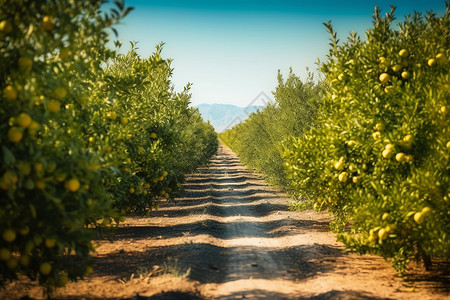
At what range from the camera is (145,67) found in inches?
358

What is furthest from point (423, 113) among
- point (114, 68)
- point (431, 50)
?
point (114, 68)

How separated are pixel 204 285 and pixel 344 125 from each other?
159 inches

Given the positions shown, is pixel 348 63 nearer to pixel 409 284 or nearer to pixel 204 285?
pixel 409 284

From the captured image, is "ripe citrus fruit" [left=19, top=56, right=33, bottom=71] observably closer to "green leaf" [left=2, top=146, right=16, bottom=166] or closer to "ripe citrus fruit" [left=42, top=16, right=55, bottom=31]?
"ripe citrus fruit" [left=42, top=16, right=55, bottom=31]

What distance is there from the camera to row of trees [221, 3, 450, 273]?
17.2 feet

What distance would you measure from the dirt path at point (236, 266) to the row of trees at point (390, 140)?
2.39 feet

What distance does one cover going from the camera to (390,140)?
225 inches

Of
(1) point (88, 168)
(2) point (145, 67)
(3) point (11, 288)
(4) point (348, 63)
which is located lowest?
(3) point (11, 288)

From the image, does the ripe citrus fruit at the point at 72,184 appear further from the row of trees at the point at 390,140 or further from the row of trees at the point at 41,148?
the row of trees at the point at 390,140

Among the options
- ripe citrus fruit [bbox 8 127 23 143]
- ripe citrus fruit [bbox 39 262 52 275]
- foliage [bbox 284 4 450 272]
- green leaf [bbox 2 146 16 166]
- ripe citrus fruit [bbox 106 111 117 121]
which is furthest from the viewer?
ripe citrus fruit [bbox 106 111 117 121]

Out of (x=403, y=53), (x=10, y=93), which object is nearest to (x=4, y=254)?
(x=10, y=93)

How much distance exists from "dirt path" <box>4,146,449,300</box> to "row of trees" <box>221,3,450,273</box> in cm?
73

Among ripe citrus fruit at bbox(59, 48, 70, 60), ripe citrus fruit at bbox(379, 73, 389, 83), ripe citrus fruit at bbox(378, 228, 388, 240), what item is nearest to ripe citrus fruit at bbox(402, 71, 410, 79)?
ripe citrus fruit at bbox(379, 73, 389, 83)

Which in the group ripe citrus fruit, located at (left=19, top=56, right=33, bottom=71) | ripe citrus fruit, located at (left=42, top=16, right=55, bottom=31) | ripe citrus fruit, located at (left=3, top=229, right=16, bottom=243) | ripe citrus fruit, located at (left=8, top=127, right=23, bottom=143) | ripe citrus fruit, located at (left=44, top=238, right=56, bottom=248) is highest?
ripe citrus fruit, located at (left=42, top=16, right=55, bottom=31)
